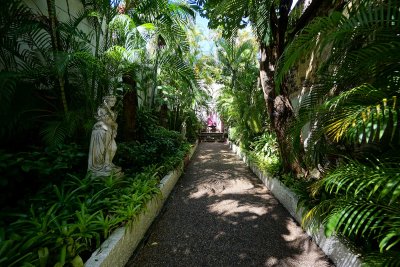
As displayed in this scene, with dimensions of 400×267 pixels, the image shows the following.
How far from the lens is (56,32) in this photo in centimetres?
345

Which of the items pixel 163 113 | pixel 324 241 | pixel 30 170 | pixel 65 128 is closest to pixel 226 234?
pixel 324 241

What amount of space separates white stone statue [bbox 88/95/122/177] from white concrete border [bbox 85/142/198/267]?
77cm

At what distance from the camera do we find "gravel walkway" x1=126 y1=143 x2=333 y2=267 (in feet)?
7.45

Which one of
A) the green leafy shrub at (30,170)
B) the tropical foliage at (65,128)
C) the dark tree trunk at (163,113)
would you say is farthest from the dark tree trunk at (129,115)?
the dark tree trunk at (163,113)

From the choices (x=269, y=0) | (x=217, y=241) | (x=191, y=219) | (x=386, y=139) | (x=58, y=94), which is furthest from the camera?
(x=58, y=94)

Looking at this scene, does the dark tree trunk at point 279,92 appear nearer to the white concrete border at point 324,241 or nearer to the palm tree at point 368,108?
the white concrete border at point 324,241

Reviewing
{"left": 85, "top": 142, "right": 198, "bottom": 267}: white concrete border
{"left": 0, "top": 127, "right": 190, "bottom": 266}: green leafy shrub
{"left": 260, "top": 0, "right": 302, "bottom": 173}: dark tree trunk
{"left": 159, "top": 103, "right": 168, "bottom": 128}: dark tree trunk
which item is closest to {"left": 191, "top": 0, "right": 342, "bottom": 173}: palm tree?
{"left": 260, "top": 0, "right": 302, "bottom": 173}: dark tree trunk

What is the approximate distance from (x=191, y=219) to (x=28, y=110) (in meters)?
2.85

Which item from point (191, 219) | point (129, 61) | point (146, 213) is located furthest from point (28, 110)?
point (191, 219)

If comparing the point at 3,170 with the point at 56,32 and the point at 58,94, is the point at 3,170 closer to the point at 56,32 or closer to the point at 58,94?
the point at 58,94

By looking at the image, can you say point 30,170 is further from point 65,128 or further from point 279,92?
point 279,92

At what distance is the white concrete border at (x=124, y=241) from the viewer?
5.76 feet

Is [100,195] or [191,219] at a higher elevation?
[100,195]

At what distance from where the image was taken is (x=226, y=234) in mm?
2748
